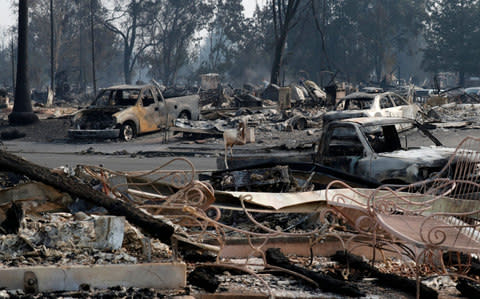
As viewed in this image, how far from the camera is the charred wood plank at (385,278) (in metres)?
4.90

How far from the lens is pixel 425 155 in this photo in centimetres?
864

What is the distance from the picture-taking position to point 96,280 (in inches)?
186

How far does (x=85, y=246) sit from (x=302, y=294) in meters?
1.89

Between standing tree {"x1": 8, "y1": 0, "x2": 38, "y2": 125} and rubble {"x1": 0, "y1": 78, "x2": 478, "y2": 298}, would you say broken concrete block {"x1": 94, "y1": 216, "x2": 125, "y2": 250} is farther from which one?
standing tree {"x1": 8, "y1": 0, "x2": 38, "y2": 125}

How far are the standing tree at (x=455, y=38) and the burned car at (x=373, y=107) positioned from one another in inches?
2147

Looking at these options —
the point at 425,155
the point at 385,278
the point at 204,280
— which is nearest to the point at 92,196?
the point at 204,280

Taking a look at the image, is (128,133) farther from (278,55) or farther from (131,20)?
(131,20)

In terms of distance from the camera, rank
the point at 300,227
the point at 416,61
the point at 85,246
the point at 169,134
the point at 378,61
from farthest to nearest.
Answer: the point at 416,61, the point at 378,61, the point at 169,134, the point at 300,227, the point at 85,246

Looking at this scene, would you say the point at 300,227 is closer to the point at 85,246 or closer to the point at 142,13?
the point at 85,246

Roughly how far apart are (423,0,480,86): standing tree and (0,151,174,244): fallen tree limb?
69.3 meters

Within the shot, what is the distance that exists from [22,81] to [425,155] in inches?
855

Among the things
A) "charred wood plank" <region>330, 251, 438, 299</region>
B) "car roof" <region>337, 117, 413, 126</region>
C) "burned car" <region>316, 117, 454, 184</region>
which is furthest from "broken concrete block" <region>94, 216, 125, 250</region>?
"car roof" <region>337, 117, 413, 126</region>

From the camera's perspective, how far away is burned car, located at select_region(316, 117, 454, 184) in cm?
845

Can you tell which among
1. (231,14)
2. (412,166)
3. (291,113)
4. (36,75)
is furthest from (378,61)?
(412,166)
